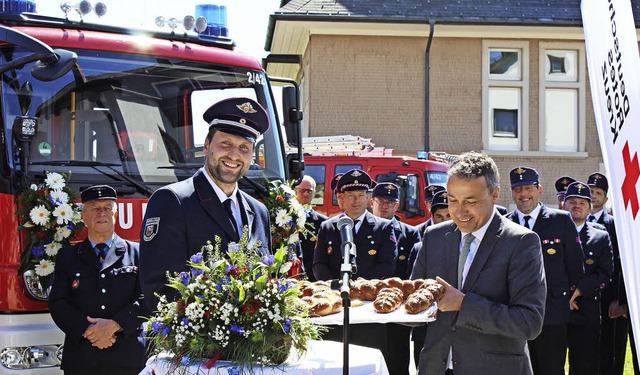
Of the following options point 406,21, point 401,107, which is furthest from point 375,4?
point 401,107

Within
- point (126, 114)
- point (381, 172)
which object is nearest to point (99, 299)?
point (126, 114)

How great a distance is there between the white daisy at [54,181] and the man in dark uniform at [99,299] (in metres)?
0.16

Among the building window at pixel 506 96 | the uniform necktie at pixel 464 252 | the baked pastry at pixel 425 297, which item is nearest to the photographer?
the baked pastry at pixel 425 297

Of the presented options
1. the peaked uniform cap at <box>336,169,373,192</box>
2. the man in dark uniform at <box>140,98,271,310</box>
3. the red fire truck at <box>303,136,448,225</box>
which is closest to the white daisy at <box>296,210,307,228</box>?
the peaked uniform cap at <box>336,169,373,192</box>

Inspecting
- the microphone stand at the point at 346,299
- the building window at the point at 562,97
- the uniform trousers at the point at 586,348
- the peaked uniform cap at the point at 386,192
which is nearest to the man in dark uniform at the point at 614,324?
the uniform trousers at the point at 586,348

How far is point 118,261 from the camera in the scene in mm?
5879

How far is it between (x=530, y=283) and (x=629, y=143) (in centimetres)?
137

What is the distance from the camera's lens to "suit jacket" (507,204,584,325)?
730cm

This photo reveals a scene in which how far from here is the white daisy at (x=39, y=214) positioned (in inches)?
225

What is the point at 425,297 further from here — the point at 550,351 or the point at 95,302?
the point at 550,351

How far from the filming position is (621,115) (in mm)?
2676

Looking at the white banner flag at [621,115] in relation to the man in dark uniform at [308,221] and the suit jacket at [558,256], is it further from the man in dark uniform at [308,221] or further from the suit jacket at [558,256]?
the man in dark uniform at [308,221]

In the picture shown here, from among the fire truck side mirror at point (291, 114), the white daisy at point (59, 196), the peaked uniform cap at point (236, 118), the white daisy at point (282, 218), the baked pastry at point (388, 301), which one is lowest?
the baked pastry at point (388, 301)

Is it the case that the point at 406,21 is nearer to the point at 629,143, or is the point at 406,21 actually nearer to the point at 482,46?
→ the point at 482,46
